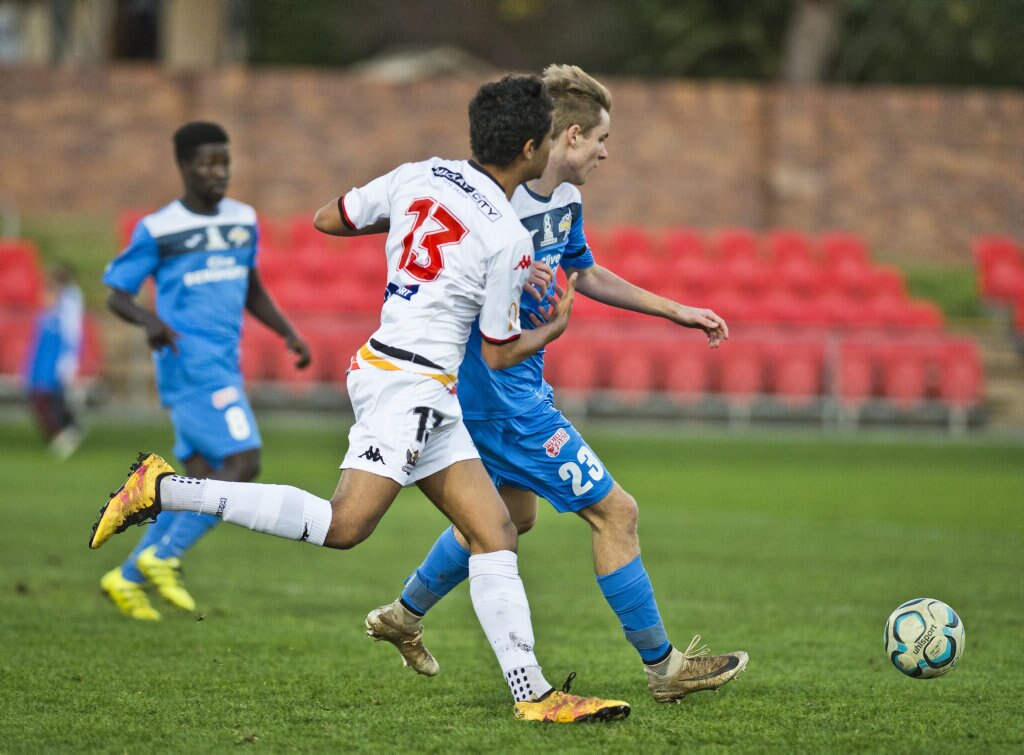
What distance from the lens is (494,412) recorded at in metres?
5.08

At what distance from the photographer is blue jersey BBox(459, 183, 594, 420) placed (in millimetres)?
5047

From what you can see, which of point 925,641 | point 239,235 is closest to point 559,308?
point 925,641

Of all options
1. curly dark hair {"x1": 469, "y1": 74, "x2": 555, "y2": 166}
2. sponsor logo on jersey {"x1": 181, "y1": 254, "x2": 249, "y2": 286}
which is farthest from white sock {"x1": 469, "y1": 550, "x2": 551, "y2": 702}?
sponsor logo on jersey {"x1": 181, "y1": 254, "x2": 249, "y2": 286}

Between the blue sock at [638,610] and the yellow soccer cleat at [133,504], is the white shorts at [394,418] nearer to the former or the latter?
the yellow soccer cleat at [133,504]

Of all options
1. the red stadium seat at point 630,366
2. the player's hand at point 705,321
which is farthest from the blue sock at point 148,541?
the red stadium seat at point 630,366

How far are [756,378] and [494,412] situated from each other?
14603 mm

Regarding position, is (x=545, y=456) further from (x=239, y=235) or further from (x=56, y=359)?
(x=56, y=359)

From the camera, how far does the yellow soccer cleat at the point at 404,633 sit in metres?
Result: 5.25

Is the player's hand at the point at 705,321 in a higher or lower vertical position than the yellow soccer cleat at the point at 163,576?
higher

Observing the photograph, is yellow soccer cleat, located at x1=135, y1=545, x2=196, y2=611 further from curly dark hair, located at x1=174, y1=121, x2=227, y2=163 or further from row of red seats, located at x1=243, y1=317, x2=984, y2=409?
row of red seats, located at x1=243, y1=317, x2=984, y2=409

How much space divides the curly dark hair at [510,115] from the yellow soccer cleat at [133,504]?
1563 mm

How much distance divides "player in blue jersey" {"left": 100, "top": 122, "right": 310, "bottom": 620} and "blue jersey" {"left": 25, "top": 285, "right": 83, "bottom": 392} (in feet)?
31.2

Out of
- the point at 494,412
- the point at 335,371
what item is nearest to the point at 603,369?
the point at 335,371

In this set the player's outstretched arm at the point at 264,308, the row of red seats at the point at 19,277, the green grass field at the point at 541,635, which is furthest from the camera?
the row of red seats at the point at 19,277
